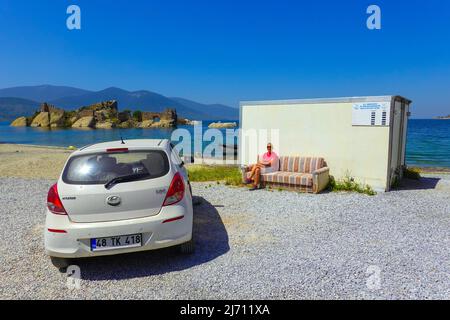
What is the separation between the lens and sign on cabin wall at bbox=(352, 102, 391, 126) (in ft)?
26.9

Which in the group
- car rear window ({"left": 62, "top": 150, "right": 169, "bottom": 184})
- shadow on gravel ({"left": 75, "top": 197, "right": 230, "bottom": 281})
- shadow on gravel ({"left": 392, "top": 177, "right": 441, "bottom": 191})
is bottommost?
shadow on gravel ({"left": 75, "top": 197, "right": 230, "bottom": 281})

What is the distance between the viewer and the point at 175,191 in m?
3.93

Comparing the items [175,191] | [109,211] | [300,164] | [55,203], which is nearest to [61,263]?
[55,203]

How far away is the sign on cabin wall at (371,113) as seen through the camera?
323 inches

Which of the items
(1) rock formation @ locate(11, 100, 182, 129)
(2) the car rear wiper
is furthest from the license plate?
(1) rock formation @ locate(11, 100, 182, 129)

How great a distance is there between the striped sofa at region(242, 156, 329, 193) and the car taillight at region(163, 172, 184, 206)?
5.24 metres

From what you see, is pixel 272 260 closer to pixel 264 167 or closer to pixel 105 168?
pixel 105 168

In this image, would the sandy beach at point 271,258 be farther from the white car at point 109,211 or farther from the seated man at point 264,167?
the seated man at point 264,167

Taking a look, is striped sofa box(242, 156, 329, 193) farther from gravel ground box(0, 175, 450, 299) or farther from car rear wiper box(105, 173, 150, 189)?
car rear wiper box(105, 173, 150, 189)

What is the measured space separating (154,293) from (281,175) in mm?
6160

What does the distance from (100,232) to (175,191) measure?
3.38 feet
